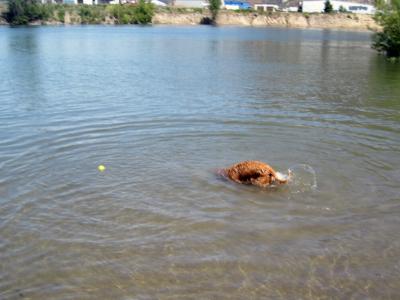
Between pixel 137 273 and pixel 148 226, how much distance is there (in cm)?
158

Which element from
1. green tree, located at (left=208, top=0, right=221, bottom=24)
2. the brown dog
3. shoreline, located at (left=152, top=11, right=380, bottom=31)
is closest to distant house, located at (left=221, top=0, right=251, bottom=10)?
green tree, located at (left=208, top=0, right=221, bottom=24)

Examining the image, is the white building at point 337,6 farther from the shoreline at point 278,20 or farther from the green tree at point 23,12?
the green tree at point 23,12

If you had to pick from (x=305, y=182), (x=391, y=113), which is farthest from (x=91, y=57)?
(x=305, y=182)

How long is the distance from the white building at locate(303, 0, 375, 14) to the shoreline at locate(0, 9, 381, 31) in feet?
83.6

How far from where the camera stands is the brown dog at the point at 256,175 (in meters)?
10.6

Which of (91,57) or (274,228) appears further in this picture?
(91,57)

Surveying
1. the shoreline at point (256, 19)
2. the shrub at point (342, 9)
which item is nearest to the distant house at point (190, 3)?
the shoreline at point (256, 19)

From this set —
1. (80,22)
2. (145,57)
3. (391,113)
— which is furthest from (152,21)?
(391,113)

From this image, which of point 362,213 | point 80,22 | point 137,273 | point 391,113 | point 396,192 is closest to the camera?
point 137,273

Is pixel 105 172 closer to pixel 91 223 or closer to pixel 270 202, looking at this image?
pixel 91 223

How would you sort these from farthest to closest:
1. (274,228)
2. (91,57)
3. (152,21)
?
(152,21), (91,57), (274,228)

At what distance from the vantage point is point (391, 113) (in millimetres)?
18594

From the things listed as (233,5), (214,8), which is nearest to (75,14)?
(214,8)

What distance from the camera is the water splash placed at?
35.5 ft
